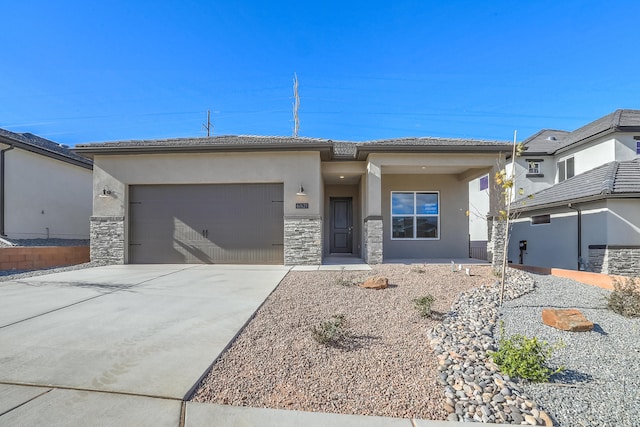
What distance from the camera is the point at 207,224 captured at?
1002cm

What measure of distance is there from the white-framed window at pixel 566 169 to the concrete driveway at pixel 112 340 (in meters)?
15.9

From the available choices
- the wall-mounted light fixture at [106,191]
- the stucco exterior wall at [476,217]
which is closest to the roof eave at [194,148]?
the wall-mounted light fixture at [106,191]

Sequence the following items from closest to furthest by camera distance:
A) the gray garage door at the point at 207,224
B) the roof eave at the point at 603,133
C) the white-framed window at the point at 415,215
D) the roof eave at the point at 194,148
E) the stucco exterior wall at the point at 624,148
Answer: the roof eave at the point at 194,148 → the gray garage door at the point at 207,224 → the white-framed window at the point at 415,215 → the roof eave at the point at 603,133 → the stucco exterior wall at the point at 624,148

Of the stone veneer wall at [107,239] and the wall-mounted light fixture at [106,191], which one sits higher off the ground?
the wall-mounted light fixture at [106,191]

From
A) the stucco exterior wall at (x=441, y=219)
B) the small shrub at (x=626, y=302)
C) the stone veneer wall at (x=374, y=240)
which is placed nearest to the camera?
the small shrub at (x=626, y=302)

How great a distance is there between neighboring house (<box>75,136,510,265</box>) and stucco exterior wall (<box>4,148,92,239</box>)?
3.36m

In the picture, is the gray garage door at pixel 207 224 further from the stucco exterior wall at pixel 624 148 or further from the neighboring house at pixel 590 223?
the stucco exterior wall at pixel 624 148

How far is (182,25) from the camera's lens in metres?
10.4

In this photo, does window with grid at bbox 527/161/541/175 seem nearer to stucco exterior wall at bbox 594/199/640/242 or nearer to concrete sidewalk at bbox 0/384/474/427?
stucco exterior wall at bbox 594/199/640/242

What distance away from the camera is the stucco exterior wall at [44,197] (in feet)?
35.5

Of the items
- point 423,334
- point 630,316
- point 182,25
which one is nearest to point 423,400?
point 423,334

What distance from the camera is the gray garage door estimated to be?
988 cm

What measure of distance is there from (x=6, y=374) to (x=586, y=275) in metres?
9.86

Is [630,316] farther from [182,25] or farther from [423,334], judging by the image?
[182,25]
